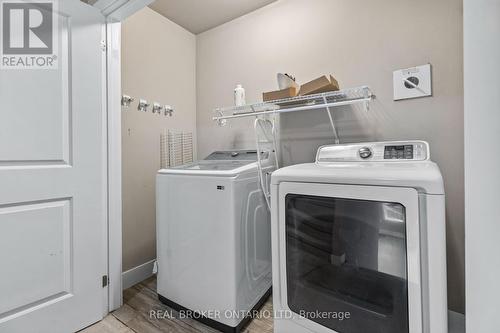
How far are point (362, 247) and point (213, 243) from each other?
794 mm

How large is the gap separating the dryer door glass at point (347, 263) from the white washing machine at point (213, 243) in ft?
1.10

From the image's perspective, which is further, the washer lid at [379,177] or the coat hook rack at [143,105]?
the coat hook rack at [143,105]

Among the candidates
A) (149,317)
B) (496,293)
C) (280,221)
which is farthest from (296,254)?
(149,317)

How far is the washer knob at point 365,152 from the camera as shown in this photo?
4.53 ft

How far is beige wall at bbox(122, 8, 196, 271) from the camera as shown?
1.91m

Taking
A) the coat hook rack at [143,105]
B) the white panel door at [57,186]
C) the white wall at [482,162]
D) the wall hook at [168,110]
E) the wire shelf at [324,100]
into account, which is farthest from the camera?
the wall hook at [168,110]

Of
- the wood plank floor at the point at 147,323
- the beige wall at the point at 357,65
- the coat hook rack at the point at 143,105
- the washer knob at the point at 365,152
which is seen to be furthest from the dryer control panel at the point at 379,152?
the coat hook rack at the point at 143,105

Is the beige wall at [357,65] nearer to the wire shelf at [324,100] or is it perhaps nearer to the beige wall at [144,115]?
the wire shelf at [324,100]

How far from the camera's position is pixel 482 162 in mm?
751

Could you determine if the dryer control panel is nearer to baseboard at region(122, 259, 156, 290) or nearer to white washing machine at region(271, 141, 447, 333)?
white washing machine at region(271, 141, 447, 333)

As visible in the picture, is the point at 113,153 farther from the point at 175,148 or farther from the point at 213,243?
the point at 213,243

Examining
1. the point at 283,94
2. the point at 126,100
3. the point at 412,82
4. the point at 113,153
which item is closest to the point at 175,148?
the point at 126,100

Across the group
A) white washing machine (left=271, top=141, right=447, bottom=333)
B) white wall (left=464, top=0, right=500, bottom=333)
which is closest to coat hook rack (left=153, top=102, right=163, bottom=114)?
white washing machine (left=271, top=141, right=447, bottom=333)

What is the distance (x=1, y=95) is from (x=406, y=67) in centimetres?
226
